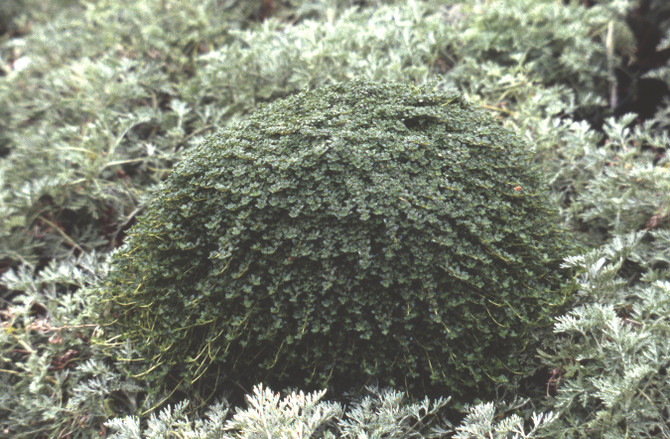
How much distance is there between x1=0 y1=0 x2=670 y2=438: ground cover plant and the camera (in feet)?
6.80

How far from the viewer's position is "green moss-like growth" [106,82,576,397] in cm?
205

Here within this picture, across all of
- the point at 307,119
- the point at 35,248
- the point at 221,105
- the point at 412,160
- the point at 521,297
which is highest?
the point at 307,119

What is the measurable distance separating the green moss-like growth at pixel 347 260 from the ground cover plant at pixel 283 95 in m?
0.17

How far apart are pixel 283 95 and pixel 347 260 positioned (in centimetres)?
174

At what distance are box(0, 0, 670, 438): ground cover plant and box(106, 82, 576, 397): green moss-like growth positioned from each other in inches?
6.8

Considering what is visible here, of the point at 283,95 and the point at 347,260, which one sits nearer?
the point at 347,260

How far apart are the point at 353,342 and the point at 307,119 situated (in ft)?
3.23

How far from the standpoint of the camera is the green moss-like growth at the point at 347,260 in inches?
80.6

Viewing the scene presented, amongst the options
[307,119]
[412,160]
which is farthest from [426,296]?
[307,119]

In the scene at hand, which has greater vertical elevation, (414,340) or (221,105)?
(221,105)

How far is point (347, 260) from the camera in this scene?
206cm

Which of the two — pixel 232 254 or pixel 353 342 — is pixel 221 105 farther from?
pixel 353 342

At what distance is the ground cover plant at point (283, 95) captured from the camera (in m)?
2.07

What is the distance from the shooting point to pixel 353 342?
2.09 meters
